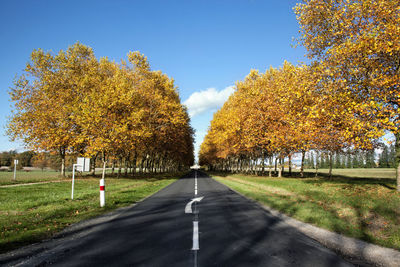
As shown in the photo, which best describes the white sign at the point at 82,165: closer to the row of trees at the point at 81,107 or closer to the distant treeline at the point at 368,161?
the row of trees at the point at 81,107

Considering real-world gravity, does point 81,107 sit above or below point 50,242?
above

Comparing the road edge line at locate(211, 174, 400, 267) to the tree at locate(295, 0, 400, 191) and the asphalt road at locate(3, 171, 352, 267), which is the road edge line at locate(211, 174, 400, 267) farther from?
the tree at locate(295, 0, 400, 191)

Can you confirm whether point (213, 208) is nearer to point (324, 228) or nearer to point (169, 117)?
point (324, 228)

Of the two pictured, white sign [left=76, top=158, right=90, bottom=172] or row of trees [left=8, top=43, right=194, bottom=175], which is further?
row of trees [left=8, top=43, right=194, bottom=175]

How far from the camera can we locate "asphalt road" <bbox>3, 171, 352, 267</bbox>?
14.2 feet

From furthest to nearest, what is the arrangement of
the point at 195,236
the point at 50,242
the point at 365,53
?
the point at 365,53 < the point at 195,236 < the point at 50,242

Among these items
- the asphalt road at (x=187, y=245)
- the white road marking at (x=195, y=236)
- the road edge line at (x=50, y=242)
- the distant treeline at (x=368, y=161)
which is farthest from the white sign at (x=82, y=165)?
the distant treeline at (x=368, y=161)

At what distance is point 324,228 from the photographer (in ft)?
22.6

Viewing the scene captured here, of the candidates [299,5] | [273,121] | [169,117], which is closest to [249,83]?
[273,121]

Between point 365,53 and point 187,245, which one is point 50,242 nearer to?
point 187,245

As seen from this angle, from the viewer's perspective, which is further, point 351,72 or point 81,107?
point 81,107

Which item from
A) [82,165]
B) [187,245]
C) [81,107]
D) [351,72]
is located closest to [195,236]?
[187,245]

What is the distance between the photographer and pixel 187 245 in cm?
516

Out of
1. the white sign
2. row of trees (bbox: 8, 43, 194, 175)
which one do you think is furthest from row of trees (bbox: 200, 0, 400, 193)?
row of trees (bbox: 8, 43, 194, 175)
